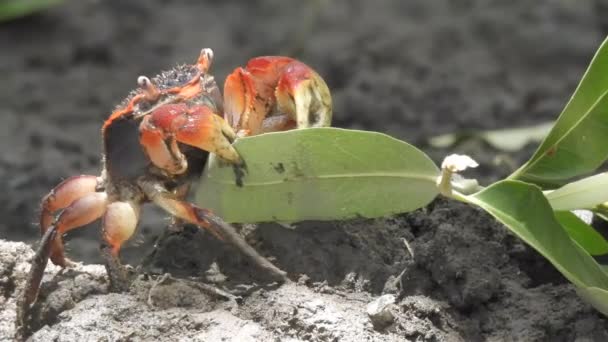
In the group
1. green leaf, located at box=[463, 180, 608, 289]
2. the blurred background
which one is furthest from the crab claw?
the blurred background

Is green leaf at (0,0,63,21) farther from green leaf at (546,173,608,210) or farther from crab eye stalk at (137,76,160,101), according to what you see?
green leaf at (546,173,608,210)

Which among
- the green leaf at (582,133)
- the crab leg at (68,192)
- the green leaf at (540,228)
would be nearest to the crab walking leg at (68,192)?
the crab leg at (68,192)

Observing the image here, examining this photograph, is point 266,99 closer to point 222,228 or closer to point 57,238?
point 222,228

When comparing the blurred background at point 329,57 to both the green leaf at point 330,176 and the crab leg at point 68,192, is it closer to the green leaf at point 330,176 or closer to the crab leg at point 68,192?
the crab leg at point 68,192

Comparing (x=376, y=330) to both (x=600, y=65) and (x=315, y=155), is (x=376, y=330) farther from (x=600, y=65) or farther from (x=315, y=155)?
(x=600, y=65)

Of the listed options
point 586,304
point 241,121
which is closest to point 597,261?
point 586,304

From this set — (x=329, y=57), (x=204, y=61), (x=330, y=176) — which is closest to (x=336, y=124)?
(x=329, y=57)
